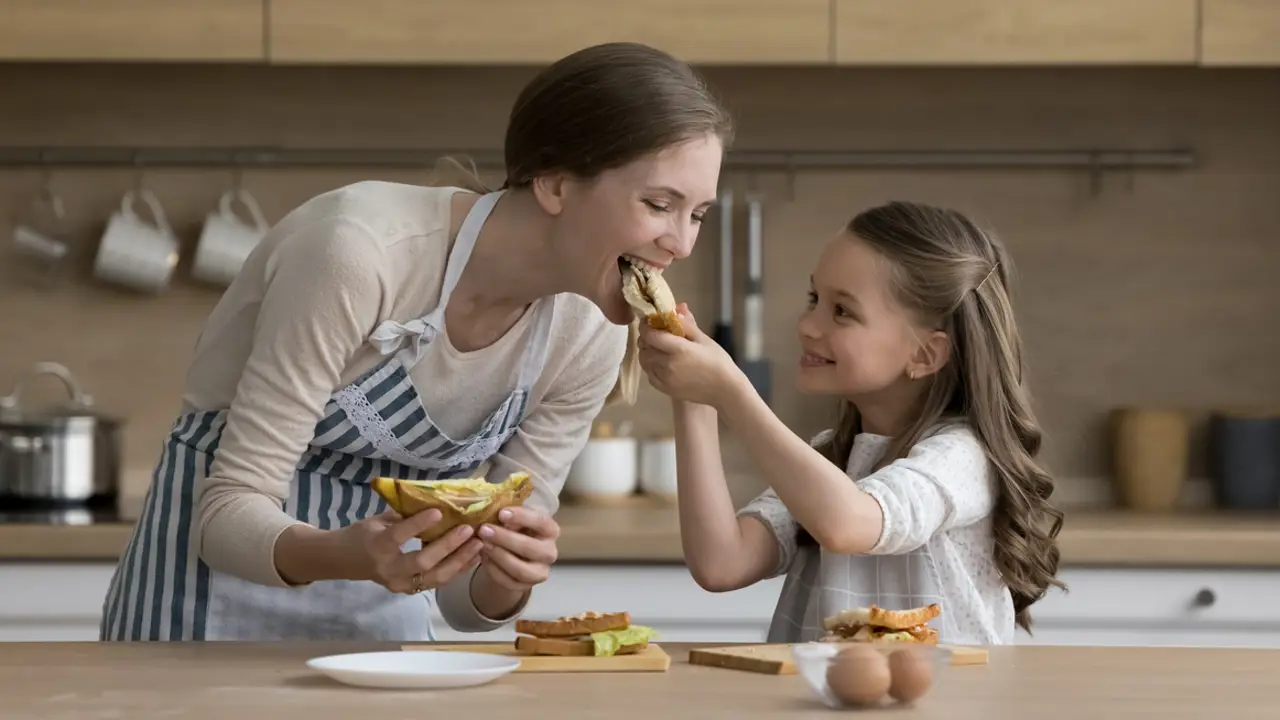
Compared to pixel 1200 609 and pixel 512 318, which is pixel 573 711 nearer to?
pixel 512 318

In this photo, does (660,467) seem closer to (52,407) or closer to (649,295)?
(52,407)

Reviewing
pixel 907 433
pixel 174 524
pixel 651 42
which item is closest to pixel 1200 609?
pixel 907 433

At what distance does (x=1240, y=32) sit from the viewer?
9.36 ft

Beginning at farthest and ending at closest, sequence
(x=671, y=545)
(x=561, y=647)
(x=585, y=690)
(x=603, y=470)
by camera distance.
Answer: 1. (x=603, y=470)
2. (x=671, y=545)
3. (x=561, y=647)
4. (x=585, y=690)

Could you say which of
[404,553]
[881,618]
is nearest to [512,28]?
[404,553]

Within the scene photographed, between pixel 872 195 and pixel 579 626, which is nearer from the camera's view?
pixel 579 626

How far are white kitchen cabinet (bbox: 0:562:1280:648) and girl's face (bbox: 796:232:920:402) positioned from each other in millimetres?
865

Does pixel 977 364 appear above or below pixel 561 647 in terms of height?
above

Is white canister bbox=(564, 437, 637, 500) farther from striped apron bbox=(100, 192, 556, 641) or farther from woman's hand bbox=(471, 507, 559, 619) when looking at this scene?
woman's hand bbox=(471, 507, 559, 619)

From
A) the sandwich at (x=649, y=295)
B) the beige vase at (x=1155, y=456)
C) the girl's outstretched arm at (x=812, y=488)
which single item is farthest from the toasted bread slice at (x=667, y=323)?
the beige vase at (x=1155, y=456)

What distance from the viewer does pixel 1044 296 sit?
3.24m

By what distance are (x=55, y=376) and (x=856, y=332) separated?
1.96 metres

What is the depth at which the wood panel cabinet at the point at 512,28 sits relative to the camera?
2838 millimetres

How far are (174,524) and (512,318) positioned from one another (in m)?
0.43
